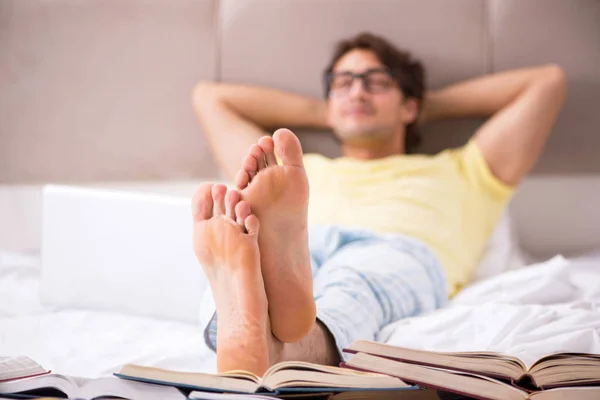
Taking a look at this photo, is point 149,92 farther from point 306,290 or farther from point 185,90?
point 306,290

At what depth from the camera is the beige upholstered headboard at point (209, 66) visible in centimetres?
181

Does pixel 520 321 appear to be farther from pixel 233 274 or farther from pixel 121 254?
pixel 121 254

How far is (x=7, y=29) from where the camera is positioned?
182 cm

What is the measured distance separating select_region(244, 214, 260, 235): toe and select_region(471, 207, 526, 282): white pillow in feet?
2.69

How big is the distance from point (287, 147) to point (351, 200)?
0.60 metres

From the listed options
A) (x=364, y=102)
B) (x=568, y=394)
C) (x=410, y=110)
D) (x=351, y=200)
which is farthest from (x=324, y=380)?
(x=410, y=110)

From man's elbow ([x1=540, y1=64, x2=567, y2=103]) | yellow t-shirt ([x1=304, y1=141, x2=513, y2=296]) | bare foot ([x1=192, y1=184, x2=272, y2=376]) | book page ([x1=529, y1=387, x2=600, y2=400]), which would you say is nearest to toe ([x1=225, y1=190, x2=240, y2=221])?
bare foot ([x1=192, y1=184, x2=272, y2=376])

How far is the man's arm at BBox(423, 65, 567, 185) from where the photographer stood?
1614 mm

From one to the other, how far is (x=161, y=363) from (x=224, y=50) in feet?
3.69

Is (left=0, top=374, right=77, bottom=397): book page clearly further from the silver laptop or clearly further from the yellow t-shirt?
the yellow t-shirt

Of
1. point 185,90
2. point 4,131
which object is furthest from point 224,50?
point 4,131

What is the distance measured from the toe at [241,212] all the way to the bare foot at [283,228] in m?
0.02

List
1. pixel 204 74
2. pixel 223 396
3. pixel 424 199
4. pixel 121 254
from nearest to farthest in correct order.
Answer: pixel 223 396 → pixel 121 254 → pixel 424 199 → pixel 204 74

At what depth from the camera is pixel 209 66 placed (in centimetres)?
188
